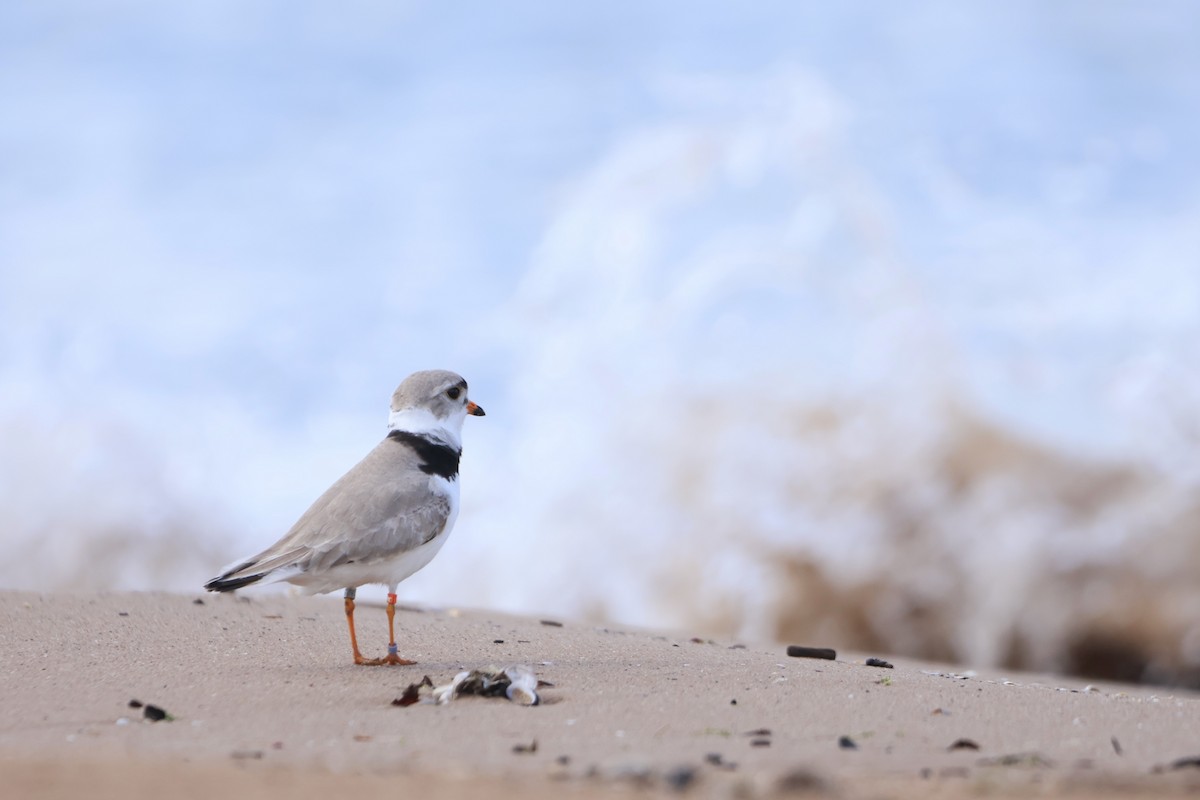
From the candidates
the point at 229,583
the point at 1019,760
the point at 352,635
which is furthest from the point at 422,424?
the point at 1019,760

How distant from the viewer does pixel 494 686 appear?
450 centimetres

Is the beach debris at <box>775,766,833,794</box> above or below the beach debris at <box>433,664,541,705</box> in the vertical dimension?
below

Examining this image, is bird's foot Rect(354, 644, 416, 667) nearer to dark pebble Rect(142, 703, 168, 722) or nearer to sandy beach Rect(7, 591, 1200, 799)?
sandy beach Rect(7, 591, 1200, 799)

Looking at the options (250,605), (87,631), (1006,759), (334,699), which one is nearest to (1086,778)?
(1006,759)

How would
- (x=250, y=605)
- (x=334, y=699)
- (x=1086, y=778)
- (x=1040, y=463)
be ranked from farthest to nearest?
(x=1040, y=463), (x=250, y=605), (x=334, y=699), (x=1086, y=778)

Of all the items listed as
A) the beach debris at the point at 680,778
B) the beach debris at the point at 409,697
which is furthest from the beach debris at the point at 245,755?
the beach debris at the point at 680,778

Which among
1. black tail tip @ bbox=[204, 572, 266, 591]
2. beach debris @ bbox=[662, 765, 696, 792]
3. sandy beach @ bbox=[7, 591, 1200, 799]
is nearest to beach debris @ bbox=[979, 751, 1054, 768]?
sandy beach @ bbox=[7, 591, 1200, 799]

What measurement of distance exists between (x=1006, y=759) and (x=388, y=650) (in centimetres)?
249

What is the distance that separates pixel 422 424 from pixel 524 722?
194 centimetres

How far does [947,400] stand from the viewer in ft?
36.8

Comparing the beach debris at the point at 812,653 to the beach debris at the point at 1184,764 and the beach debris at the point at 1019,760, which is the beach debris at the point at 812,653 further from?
the beach debris at the point at 1184,764

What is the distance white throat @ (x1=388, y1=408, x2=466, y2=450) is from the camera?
5.77m

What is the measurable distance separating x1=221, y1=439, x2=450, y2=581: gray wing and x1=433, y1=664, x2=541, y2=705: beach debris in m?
0.82

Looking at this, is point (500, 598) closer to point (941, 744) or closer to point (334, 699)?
point (334, 699)
